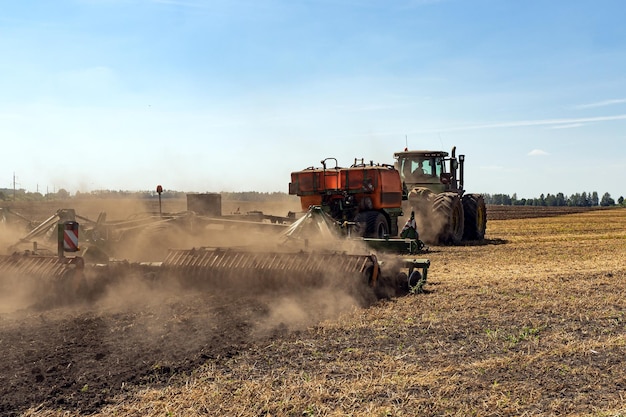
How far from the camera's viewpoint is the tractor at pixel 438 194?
1725 centimetres

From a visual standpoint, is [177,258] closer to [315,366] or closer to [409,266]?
[409,266]

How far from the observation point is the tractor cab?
61.6 ft

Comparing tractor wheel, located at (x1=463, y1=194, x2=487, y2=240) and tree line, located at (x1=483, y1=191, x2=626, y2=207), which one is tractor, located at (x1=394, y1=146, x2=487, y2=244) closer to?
tractor wheel, located at (x1=463, y1=194, x2=487, y2=240)

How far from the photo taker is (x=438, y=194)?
58.4ft

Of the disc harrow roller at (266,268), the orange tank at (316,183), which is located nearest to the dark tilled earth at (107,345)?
the disc harrow roller at (266,268)

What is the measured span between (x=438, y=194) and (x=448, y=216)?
1.20 meters

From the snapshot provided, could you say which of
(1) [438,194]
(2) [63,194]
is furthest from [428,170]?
(2) [63,194]

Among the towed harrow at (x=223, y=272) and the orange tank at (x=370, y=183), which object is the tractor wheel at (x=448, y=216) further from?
the towed harrow at (x=223, y=272)

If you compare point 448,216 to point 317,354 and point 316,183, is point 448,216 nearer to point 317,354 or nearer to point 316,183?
point 316,183

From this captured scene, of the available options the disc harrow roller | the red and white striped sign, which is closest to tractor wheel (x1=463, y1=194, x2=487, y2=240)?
the disc harrow roller

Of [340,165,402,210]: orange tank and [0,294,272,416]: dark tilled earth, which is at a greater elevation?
[340,165,402,210]: orange tank

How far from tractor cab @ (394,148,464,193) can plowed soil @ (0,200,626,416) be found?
33.1ft

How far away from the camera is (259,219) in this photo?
1331cm

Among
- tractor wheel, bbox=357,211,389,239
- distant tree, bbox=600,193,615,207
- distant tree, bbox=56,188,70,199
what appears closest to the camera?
tractor wheel, bbox=357,211,389,239
